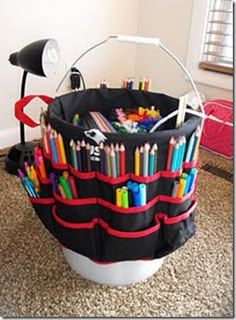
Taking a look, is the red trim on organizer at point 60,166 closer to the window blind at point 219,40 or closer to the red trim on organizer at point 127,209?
the red trim on organizer at point 127,209

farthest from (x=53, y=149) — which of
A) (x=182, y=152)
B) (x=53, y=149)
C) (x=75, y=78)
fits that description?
(x=75, y=78)

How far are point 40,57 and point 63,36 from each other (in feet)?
2.29

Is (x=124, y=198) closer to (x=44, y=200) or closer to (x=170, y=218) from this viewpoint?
(x=170, y=218)

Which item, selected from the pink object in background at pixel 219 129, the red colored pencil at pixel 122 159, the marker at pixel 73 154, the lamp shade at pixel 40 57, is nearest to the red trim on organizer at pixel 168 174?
the red colored pencil at pixel 122 159

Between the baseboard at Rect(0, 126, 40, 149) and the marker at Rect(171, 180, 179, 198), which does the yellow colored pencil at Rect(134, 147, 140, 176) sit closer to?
the marker at Rect(171, 180, 179, 198)

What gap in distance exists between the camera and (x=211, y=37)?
211 centimetres

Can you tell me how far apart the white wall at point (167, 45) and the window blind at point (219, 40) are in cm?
12

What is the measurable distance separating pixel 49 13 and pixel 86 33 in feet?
Result: 0.86

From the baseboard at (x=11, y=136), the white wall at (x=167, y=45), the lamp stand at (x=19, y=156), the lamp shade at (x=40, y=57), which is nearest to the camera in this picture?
the lamp shade at (x=40, y=57)

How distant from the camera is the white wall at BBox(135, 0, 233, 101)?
2.13 meters

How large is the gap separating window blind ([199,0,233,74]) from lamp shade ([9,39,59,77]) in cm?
105

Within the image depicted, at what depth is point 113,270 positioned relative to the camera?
1017 mm

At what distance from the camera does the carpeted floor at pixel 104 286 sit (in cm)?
98

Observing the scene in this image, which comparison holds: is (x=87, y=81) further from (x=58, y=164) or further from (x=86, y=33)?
(x=58, y=164)
